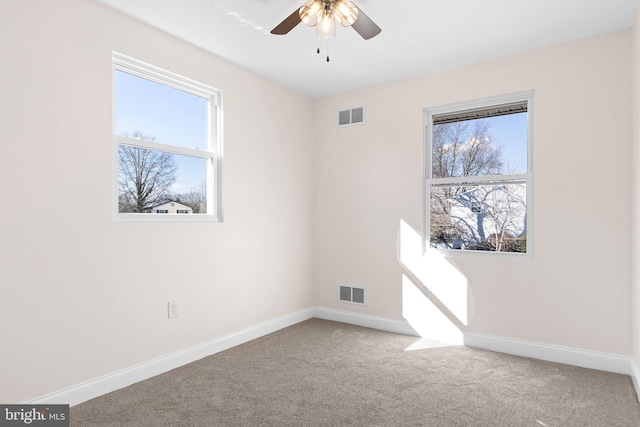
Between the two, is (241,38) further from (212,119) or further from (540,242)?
(540,242)

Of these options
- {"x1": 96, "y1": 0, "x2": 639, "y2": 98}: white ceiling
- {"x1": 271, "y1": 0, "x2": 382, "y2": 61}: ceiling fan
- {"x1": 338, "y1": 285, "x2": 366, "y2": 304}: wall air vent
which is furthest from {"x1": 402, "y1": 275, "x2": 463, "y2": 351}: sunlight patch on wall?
{"x1": 271, "y1": 0, "x2": 382, "y2": 61}: ceiling fan

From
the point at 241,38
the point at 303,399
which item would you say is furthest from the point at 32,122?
the point at 303,399

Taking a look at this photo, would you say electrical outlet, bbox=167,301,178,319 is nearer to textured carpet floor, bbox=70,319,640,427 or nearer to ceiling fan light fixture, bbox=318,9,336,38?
textured carpet floor, bbox=70,319,640,427

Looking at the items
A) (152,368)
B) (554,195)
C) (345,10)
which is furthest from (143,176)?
(554,195)

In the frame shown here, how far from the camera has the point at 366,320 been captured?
13.8 feet

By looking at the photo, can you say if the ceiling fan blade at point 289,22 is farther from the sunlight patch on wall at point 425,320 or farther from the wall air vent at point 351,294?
the wall air vent at point 351,294

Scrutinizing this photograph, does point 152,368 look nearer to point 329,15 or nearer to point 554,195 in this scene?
point 329,15

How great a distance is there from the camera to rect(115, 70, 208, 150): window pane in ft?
9.32

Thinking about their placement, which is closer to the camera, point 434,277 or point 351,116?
point 434,277

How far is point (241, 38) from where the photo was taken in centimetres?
308

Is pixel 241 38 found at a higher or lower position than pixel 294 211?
higher

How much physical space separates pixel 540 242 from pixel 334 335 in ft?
6.77

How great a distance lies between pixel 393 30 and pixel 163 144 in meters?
1.99

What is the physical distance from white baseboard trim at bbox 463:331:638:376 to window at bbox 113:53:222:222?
2620 mm
